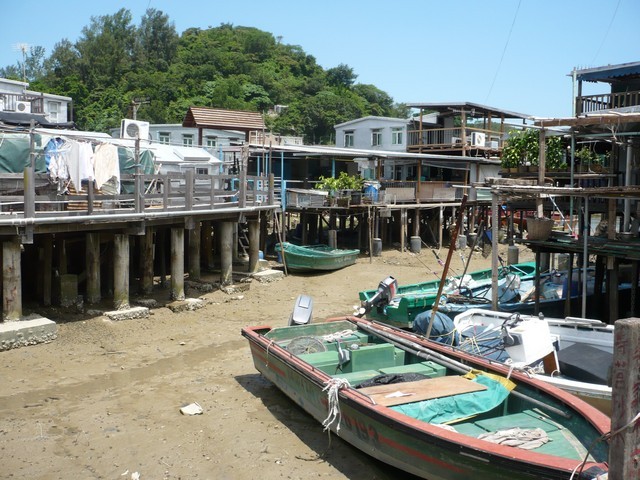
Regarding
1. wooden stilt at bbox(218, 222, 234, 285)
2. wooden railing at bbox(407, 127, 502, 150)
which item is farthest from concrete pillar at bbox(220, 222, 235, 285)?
wooden railing at bbox(407, 127, 502, 150)

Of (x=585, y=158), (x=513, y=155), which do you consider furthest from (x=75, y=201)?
(x=585, y=158)

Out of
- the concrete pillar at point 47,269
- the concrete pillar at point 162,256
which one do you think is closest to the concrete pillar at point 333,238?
the concrete pillar at point 162,256

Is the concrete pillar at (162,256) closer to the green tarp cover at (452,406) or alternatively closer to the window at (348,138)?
the green tarp cover at (452,406)

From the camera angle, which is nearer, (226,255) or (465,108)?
(226,255)

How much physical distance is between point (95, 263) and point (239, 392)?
266 inches

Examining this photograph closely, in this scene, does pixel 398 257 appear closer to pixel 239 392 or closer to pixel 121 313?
pixel 121 313

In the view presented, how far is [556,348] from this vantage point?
11484 millimetres

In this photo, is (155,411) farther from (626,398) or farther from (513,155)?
(513,155)

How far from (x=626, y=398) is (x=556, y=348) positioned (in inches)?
273

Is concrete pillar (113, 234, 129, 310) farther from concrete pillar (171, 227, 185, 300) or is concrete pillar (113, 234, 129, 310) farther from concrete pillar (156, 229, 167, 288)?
concrete pillar (156, 229, 167, 288)

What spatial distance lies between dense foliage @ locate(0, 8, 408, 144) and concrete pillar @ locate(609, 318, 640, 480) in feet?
172

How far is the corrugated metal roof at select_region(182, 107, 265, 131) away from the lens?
3350 cm

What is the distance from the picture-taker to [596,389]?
30.8ft

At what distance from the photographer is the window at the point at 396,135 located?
128ft
